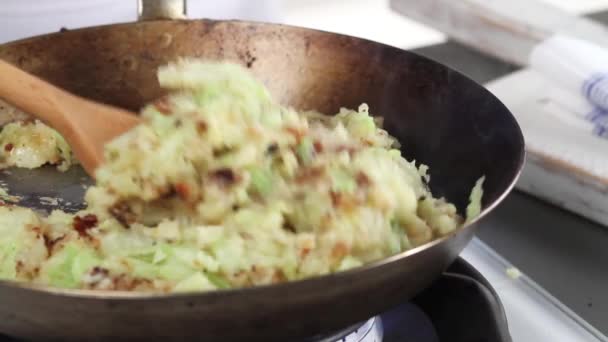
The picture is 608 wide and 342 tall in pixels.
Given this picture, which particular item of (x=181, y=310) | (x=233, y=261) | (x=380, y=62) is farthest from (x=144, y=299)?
(x=380, y=62)

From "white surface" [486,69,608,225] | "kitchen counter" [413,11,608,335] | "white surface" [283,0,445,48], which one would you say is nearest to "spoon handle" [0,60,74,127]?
"kitchen counter" [413,11,608,335]

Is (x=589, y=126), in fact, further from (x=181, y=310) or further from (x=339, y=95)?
(x=181, y=310)

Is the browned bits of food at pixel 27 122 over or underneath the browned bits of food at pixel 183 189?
underneath

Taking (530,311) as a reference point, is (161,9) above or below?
above

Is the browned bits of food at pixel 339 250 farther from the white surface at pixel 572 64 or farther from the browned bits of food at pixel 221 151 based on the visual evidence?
the white surface at pixel 572 64

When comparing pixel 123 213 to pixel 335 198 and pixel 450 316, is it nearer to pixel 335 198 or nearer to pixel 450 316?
pixel 335 198

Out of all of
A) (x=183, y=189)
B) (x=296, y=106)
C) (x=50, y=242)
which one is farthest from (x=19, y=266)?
(x=296, y=106)

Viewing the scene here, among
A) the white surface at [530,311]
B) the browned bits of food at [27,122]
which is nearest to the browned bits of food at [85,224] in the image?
the browned bits of food at [27,122]
